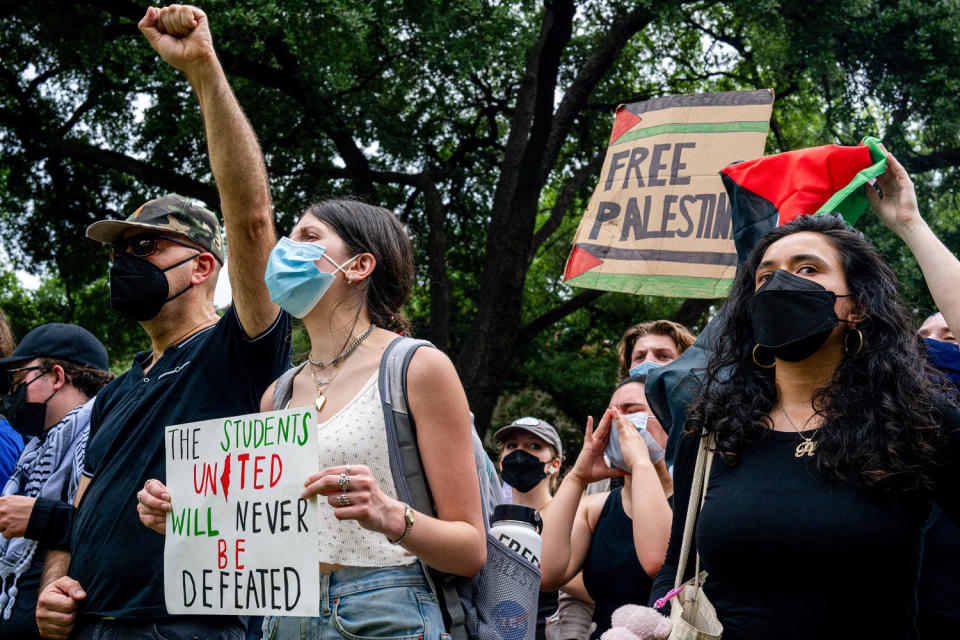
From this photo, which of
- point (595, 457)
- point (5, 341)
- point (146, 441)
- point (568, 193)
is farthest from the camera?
point (568, 193)

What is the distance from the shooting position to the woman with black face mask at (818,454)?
6.82 ft

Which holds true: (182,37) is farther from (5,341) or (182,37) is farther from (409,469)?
(5,341)

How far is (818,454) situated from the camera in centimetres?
220

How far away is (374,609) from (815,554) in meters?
0.99

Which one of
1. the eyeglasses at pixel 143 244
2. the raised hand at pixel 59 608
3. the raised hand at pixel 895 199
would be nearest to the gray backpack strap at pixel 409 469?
the raised hand at pixel 59 608

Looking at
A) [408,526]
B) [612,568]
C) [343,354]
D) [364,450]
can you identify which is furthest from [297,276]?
[612,568]

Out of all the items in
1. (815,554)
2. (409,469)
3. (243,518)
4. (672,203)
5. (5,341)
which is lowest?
(815,554)

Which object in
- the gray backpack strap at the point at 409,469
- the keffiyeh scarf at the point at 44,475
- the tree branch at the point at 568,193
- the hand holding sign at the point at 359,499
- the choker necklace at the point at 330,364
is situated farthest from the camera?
the tree branch at the point at 568,193

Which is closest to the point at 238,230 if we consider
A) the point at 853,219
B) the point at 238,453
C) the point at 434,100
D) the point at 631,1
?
the point at 238,453

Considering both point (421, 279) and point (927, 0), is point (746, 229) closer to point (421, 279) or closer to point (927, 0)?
point (927, 0)

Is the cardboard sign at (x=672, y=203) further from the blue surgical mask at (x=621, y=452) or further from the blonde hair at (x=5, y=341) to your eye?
the blonde hair at (x=5, y=341)

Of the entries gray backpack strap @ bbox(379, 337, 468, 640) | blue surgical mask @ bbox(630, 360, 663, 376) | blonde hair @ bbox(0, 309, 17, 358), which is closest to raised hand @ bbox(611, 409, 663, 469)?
blue surgical mask @ bbox(630, 360, 663, 376)

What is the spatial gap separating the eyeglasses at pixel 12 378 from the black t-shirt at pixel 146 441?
1408 mm

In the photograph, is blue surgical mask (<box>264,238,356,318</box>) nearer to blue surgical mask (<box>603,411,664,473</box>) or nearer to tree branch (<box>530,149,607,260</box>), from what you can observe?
blue surgical mask (<box>603,411,664,473</box>)
